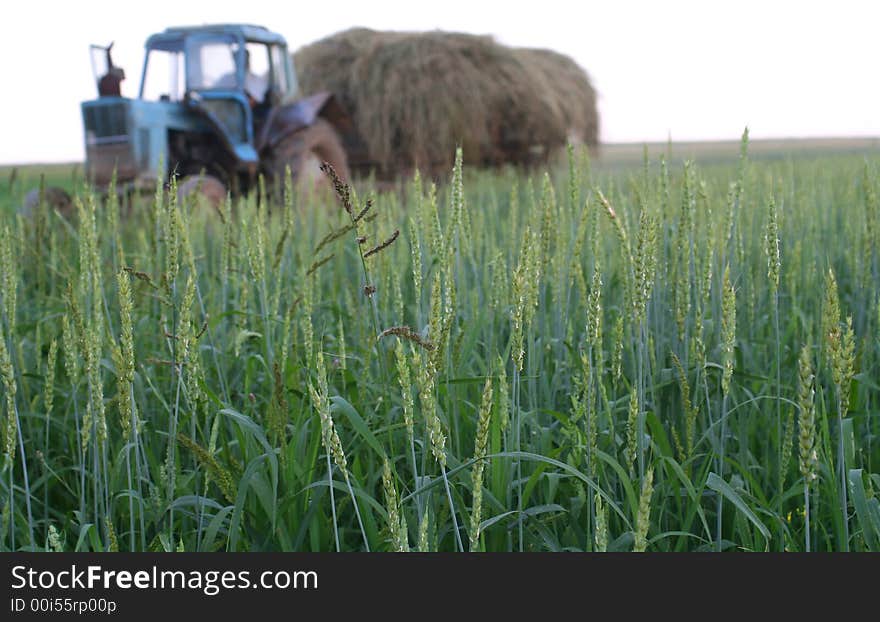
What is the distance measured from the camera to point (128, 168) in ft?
18.5

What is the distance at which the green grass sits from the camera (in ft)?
3.34

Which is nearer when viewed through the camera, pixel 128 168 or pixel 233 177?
pixel 128 168

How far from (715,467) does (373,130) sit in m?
6.50

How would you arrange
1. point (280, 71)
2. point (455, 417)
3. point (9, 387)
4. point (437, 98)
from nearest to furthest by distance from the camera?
point (9, 387) < point (455, 417) < point (280, 71) < point (437, 98)

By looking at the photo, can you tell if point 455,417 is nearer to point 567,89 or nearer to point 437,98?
point 437,98

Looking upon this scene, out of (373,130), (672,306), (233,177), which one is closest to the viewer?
(672,306)

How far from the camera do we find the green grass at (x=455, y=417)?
40.1 inches

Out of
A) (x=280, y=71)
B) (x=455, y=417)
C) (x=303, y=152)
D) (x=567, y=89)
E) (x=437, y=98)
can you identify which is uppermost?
(x=567, y=89)

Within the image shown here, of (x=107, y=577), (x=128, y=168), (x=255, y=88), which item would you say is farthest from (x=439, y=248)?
(x=255, y=88)

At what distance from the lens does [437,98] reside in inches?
302

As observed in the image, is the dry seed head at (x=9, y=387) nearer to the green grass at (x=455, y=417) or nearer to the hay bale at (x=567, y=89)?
the green grass at (x=455, y=417)

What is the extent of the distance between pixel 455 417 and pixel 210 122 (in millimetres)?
5255

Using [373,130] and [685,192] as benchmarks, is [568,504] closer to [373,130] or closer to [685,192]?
[685,192]

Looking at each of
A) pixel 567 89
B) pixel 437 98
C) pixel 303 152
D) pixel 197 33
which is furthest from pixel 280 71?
pixel 567 89
